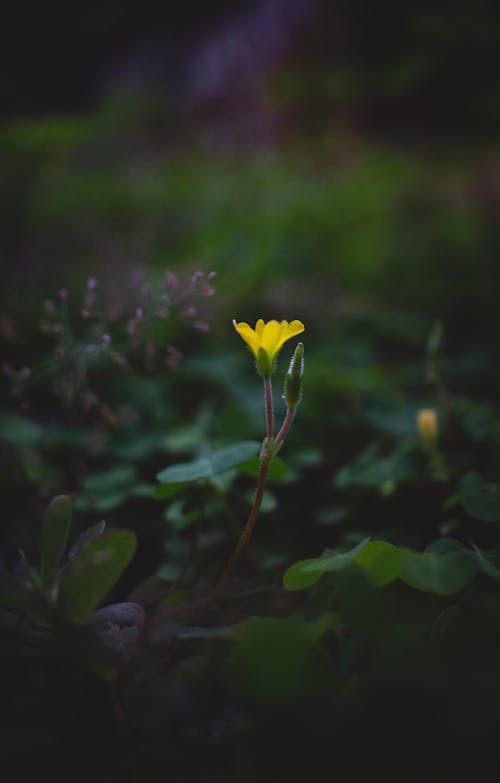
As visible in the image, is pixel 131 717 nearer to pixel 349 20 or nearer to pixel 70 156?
pixel 70 156

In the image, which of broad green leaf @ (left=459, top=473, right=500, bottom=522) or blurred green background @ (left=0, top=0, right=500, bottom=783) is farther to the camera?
broad green leaf @ (left=459, top=473, right=500, bottom=522)

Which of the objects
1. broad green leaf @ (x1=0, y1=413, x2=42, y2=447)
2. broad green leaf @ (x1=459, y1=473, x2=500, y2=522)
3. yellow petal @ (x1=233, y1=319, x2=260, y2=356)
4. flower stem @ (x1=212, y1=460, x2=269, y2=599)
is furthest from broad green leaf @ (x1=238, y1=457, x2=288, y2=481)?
broad green leaf @ (x1=0, y1=413, x2=42, y2=447)

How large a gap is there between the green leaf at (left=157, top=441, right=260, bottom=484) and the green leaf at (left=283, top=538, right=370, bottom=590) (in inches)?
8.8

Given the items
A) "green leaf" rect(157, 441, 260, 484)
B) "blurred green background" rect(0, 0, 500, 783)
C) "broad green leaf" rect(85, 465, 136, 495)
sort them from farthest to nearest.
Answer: "broad green leaf" rect(85, 465, 136, 495) < "green leaf" rect(157, 441, 260, 484) < "blurred green background" rect(0, 0, 500, 783)

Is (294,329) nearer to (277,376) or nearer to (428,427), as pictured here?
(428,427)

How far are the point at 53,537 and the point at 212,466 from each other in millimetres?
324

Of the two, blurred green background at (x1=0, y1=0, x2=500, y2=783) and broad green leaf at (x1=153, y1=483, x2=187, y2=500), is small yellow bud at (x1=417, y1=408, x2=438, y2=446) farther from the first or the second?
broad green leaf at (x1=153, y1=483, x2=187, y2=500)

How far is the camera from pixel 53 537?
88cm

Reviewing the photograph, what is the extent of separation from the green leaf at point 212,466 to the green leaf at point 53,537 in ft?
0.71

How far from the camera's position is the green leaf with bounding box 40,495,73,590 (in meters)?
0.87

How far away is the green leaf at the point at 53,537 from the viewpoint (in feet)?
2.87

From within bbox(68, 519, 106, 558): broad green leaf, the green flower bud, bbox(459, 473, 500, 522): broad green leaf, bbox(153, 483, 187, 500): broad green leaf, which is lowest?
bbox(459, 473, 500, 522): broad green leaf

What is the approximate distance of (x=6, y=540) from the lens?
4.20ft

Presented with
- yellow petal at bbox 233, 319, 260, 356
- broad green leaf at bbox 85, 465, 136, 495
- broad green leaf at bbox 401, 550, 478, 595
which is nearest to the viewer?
broad green leaf at bbox 401, 550, 478, 595
